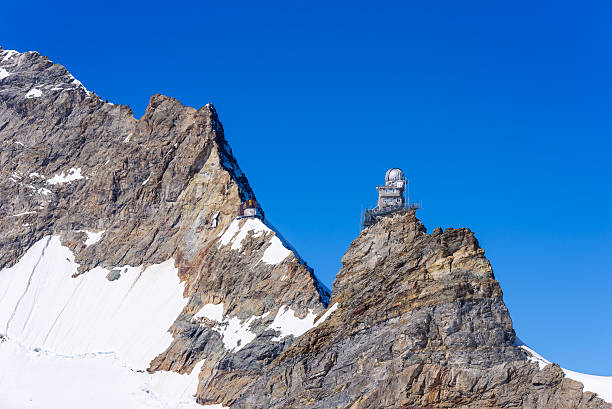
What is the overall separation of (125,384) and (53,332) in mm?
25808

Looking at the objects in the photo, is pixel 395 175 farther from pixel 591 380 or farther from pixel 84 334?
pixel 84 334

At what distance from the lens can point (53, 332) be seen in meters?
170

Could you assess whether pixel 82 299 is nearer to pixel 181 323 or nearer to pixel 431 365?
pixel 181 323

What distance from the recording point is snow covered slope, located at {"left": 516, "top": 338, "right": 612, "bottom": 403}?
101562 mm

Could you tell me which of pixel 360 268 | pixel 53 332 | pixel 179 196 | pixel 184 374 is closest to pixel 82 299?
pixel 53 332

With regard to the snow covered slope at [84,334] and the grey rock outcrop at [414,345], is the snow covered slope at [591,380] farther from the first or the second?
the snow covered slope at [84,334]

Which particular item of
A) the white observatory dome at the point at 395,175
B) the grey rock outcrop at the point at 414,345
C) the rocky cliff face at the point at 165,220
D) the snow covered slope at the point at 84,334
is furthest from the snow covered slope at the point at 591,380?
the snow covered slope at the point at 84,334

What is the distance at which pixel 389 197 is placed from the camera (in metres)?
Result: 136

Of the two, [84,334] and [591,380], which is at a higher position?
[84,334]

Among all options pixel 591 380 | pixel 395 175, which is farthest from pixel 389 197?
pixel 591 380

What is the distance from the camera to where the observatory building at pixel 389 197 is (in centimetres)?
13562

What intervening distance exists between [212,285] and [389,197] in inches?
1184

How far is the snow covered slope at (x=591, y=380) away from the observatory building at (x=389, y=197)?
31974mm

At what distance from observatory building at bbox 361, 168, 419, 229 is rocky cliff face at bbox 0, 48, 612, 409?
8.81 m
